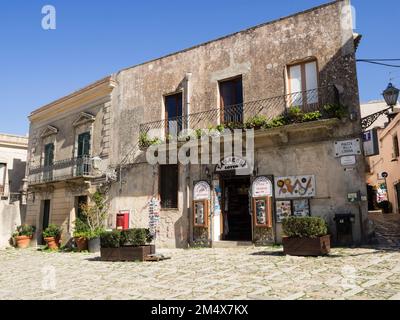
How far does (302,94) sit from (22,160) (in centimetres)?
2109

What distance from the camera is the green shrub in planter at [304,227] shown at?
27.2 feet

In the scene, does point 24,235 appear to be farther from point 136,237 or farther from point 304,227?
point 304,227

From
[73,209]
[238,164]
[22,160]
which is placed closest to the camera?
[238,164]

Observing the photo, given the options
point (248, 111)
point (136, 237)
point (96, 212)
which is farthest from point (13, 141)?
point (248, 111)

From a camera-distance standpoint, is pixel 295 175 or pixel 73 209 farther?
pixel 73 209

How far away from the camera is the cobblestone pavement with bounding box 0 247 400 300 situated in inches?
204

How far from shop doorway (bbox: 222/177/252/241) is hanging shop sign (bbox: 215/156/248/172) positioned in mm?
408

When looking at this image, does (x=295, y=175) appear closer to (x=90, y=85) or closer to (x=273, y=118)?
(x=273, y=118)

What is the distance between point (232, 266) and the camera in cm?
774

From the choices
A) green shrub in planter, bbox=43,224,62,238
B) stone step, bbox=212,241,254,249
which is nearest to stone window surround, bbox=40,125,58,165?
green shrub in planter, bbox=43,224,62,238
